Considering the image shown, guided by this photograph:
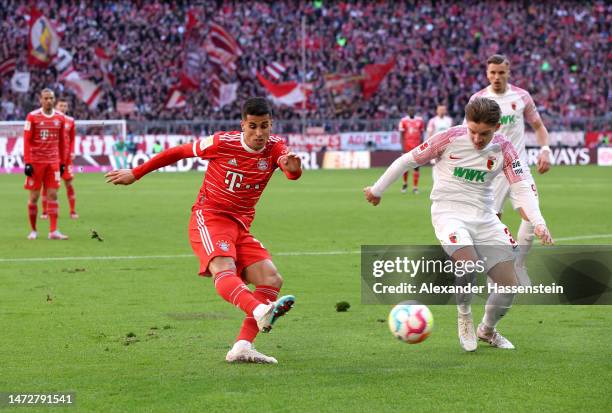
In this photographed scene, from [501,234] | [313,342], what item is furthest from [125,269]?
[501,234]

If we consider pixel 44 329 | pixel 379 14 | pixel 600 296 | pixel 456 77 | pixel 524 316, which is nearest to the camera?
pixel 44 329

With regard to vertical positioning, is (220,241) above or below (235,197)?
below

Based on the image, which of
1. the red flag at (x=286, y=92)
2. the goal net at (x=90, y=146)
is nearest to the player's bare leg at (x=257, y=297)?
the goal net at (x=90, y=146)

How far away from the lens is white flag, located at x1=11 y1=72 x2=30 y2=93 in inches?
1710

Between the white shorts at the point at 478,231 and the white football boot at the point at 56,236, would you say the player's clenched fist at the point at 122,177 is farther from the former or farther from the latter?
the white football boot at the point at 56,236

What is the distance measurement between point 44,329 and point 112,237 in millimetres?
7802

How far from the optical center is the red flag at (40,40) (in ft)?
144

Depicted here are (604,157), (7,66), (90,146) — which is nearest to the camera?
(90,146)

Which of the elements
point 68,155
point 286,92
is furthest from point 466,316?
point 286,92

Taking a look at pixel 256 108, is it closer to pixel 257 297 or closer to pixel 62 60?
pixel 257 297

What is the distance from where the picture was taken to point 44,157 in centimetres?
1609

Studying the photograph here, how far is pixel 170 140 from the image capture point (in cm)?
4022

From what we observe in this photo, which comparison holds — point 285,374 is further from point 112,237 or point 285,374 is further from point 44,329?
point 112,237

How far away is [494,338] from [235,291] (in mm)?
2034
